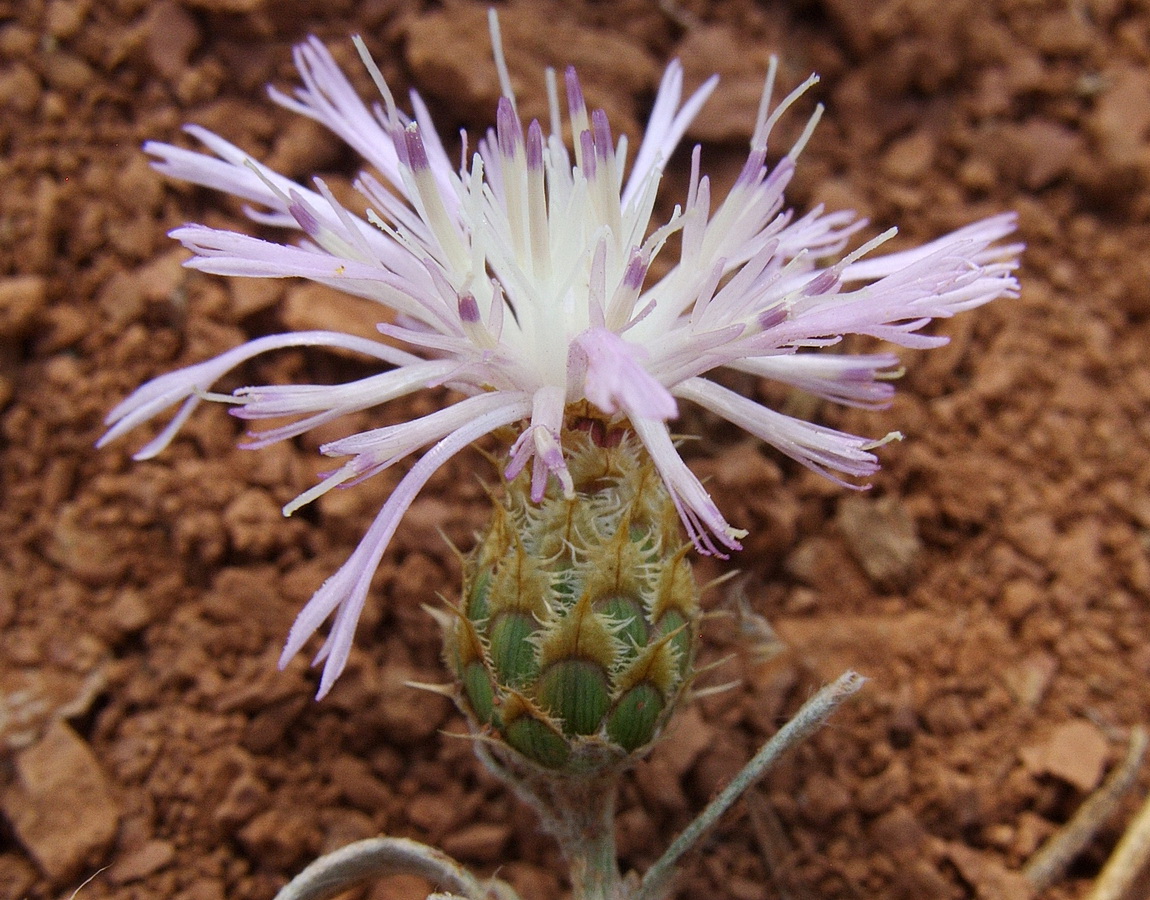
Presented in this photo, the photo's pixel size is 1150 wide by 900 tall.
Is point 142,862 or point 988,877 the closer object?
point 142,862

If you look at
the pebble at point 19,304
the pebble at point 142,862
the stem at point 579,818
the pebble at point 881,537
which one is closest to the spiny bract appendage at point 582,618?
the stem at point 579,818

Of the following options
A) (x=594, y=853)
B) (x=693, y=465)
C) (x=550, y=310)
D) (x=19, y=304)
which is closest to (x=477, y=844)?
(x=594, y=853)

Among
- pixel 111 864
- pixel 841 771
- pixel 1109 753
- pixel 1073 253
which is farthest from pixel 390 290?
pixel 1073 253

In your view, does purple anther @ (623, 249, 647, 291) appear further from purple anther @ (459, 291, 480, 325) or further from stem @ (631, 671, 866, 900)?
stem @ (631, 671, 866, 900)

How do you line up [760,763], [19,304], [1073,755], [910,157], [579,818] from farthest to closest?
[910,157] < [19,304] < [1073,755] < [579,818] < [760,763]

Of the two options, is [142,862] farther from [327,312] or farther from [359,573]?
[327,312]

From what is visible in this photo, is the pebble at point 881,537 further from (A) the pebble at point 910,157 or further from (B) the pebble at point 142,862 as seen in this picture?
(B) the pebble at point 142,862

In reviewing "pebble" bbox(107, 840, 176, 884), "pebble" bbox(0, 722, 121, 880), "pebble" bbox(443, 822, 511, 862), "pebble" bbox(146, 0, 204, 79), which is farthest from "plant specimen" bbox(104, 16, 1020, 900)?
"pebble" bbox(146, 0, 204, 79)

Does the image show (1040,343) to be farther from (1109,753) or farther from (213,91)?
(213,91)
